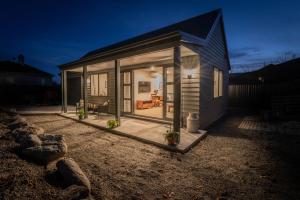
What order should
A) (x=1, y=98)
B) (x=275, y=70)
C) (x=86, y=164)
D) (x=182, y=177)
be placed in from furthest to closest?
(x=1, y=98) → (x=275, y=70) → (x=86, y=164) → (x=182, y=177)

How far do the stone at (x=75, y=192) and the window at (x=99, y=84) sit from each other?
29.3 feet

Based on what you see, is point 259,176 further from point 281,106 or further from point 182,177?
point 281,106

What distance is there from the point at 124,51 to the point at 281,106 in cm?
880

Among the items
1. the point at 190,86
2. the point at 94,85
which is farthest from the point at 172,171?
the point at 94,85

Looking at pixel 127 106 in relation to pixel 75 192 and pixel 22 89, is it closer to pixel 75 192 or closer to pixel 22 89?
pixel 75 192

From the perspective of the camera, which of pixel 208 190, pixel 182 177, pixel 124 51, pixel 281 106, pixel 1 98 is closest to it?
pixel 208 190

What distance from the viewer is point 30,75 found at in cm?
2564

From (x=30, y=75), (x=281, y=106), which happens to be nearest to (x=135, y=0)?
(x=30, y=75)

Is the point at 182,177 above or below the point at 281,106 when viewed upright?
below

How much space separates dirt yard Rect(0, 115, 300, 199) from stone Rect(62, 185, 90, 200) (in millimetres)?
136

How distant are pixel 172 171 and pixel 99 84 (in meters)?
9.20

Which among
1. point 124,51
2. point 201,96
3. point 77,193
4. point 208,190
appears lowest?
point 208,190

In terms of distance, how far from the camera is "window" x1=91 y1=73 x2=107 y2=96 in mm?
10883

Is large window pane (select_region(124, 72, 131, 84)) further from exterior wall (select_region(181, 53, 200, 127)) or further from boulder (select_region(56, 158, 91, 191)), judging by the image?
boulder (select_region(56, 158, 91, 191))
